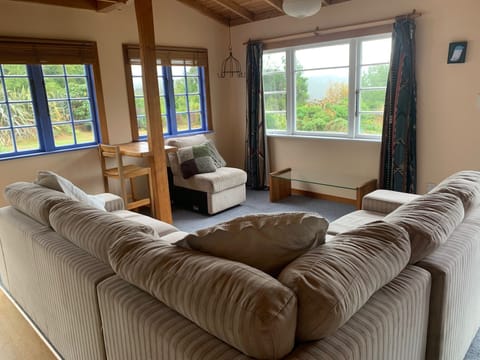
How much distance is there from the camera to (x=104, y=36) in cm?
411

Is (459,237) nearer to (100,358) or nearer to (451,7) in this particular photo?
(100,358)

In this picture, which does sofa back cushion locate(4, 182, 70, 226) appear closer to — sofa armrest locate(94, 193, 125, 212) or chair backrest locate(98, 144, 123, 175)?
sofa armrest locate(94, 193, 125, 212)

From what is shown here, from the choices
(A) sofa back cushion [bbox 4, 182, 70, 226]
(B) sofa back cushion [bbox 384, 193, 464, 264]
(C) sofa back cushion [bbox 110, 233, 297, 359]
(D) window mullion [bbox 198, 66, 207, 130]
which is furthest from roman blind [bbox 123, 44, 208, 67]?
(B) sofa back cushion [bbox 384, 193, 464, 264]

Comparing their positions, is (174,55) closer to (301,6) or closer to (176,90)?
(176,90)

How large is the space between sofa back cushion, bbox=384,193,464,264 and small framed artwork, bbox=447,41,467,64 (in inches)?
93.4

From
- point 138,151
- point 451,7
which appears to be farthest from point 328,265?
point 451,7

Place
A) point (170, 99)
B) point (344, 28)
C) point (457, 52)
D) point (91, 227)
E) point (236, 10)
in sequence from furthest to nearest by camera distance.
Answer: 1. point (170, 99)
2. point (236, 10)
3. point (344, 28)
4. point (457, 52)
5. point (91, 227)

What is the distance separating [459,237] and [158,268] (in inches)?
49.7

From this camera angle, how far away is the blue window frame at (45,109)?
3635 mm

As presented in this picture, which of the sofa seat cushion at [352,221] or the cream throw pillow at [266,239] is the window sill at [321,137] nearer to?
the sofa seat cushion at [352,221]

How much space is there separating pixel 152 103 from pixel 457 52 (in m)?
2.92

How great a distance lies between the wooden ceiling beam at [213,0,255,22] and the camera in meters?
4.54

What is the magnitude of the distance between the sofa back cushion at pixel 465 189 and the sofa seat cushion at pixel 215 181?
260 centimetres

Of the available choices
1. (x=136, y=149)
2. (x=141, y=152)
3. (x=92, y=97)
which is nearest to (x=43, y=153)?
(x=92, y=97)
